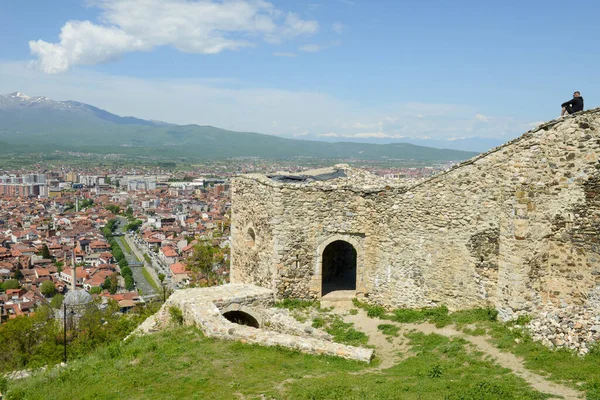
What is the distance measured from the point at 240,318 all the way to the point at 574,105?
1090cm

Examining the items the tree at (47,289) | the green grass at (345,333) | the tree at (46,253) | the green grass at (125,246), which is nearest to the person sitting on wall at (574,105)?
the green grass at (345,333)

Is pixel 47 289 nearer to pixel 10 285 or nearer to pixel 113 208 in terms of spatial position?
pixel 10 285

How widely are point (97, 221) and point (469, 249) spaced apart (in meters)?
125

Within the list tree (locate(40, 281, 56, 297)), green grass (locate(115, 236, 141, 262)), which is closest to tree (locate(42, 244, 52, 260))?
green grass (locate(115, 236, 141, 262))

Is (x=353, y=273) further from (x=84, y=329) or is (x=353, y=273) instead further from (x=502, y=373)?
(x=84, y=329)

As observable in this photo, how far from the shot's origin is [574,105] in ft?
39.9

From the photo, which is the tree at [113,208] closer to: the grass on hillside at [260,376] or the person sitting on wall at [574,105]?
the grass on hillside at [260,376]

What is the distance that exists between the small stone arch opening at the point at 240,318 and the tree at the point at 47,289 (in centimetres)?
6608

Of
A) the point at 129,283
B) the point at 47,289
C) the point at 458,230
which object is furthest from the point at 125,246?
the point at 458,230

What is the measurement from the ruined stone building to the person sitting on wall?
1339 mm

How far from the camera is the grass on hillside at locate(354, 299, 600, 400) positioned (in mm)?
8867

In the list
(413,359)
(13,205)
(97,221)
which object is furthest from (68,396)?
(13,205)

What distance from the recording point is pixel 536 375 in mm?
9219

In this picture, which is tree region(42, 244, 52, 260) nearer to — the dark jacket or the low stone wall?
the low stone wall
